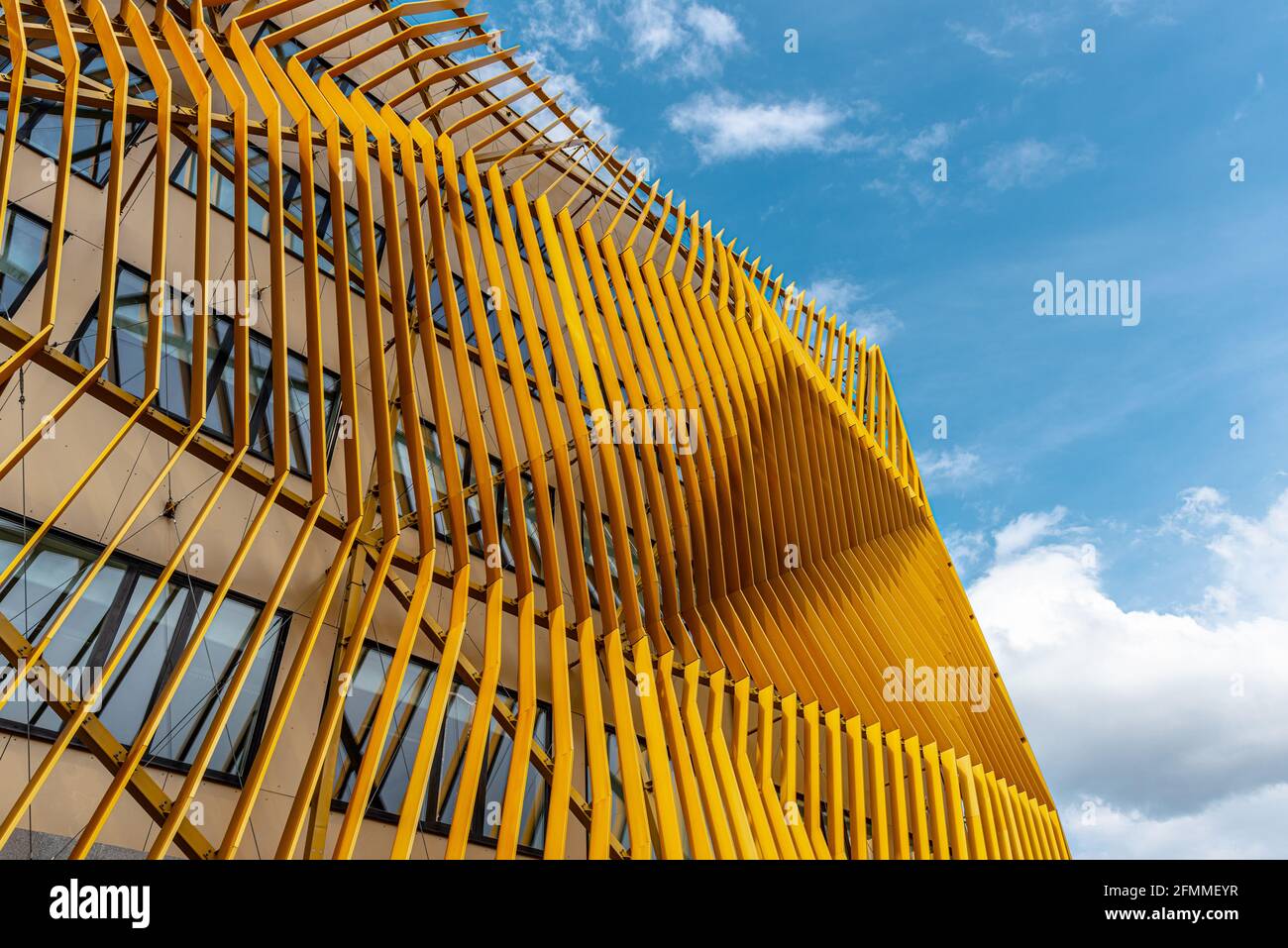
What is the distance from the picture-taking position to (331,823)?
1102 centimetres

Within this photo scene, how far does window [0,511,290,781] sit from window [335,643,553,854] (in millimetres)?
1057

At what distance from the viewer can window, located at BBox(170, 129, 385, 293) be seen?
13.4 m

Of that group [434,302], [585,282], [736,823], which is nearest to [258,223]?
[434,302]

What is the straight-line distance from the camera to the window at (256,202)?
13352 millimetres

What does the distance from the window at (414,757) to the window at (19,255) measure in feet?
17.5

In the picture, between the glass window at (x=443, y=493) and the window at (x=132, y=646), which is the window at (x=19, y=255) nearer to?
the window at (x=132, y=646)

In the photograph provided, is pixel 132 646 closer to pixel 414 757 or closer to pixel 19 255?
pixel 414 757

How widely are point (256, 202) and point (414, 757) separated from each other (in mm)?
7755

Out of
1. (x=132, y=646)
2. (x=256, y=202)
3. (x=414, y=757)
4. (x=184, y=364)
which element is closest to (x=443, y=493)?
(x=414, y=757)

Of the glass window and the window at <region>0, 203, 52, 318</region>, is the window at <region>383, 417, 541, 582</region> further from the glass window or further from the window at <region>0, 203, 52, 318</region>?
the window at <region>0, 203, 52, 318</region>

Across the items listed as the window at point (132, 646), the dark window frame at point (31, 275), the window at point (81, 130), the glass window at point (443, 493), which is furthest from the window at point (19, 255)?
the glass window at point (443, 493)

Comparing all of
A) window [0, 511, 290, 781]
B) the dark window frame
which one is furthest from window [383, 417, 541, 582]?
the dark window frame

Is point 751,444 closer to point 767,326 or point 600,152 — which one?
point 767,326

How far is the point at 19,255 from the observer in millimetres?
10883
